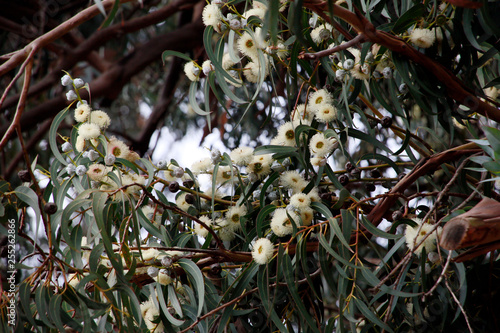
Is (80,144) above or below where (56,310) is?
above

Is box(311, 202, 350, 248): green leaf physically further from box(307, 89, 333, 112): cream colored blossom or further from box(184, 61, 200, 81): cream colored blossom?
box(184, 61, 200, 81): cream colored blossom

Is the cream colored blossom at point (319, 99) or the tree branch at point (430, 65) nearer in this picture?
the tree branch at point (430, 65)

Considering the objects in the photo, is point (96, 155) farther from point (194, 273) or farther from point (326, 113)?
point (326, 113)

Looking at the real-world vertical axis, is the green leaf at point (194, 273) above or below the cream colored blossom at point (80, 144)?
below

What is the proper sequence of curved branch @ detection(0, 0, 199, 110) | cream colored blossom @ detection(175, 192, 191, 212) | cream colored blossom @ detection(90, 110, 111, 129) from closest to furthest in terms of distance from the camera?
cream colored blossom @ detection(90, 110, 111, 129) → cream colored blossom @ detection(175, 192, 191, 212) → curved branch @ detection(0, 0, 199, 110)

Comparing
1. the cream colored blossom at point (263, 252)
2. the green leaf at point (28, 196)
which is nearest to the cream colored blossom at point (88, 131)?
the green leaf at point (28, 196)

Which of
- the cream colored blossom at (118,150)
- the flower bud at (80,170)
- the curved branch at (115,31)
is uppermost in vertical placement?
the curved branch at (115,31)

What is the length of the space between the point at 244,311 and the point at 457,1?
620mm

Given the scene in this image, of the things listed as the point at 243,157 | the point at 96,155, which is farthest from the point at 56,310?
the point at 243,157

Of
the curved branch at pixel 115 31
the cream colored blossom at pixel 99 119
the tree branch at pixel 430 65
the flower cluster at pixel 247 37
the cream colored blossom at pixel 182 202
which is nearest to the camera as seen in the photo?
the tree branch at pixel 430 65

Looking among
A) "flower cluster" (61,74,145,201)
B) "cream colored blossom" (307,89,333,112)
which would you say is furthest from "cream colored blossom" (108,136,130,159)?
"cream colored blossom" (307,89,333,112)

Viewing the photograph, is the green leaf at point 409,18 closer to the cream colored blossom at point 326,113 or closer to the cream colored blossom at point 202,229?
the cream colored blossom at point 326,113

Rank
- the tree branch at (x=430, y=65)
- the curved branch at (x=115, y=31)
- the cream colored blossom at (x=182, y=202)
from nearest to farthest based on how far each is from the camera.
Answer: the tree branch at (x=430, y=65)
the cream colored blossom at (x=182, y=202)
the curved branch at (x=115, y=31)

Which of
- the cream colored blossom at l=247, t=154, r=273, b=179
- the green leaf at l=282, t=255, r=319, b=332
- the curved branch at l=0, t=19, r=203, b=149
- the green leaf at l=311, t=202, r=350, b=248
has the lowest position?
the green leaf at l=282, t=255, r=319, b=332
